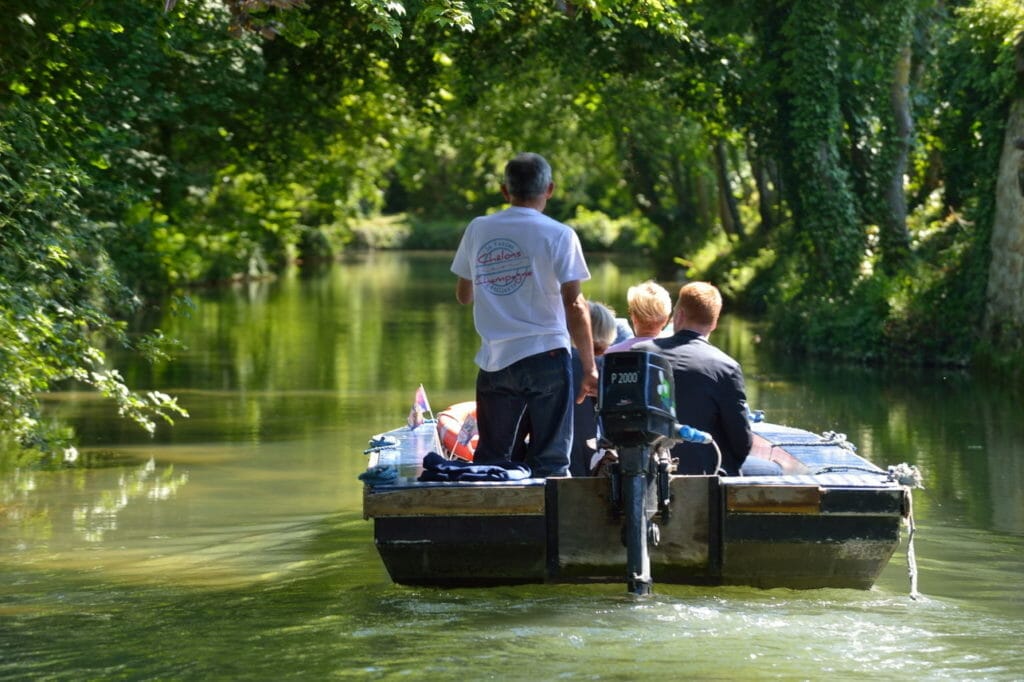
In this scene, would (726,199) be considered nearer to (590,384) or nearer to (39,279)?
(39,279)

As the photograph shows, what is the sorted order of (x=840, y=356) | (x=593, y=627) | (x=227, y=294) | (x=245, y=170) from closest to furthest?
(x=593, y=627), (x=840, y=356), (x=245, y=170), (x=227, y=294)

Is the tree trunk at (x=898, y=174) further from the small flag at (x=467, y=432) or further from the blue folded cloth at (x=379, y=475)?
the blue folded cloth at (x=379, y=475)

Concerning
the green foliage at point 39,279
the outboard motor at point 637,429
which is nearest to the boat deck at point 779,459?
the outboard motor at point 637,429

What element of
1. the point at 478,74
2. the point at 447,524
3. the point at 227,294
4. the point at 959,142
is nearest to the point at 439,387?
the point at 478,74

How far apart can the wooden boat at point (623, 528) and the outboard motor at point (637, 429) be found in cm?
15

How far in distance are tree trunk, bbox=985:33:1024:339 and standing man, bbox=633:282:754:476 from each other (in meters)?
12.3

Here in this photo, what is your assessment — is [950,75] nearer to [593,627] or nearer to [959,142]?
[959,142]

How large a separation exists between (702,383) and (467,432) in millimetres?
2536

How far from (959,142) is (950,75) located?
99 centimetres

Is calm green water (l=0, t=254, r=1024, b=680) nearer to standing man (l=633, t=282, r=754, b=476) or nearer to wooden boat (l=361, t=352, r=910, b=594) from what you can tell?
wooden boat (l=361, t=352, r=910, b=594)

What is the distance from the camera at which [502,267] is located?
7355 millimetres

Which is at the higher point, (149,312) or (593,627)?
(149,312)

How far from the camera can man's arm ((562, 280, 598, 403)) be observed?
288 inches

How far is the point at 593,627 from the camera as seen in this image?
22.0ft
